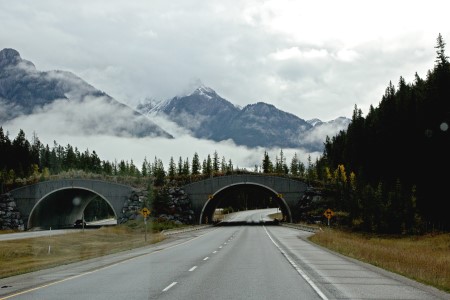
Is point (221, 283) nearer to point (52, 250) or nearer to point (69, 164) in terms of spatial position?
point (52, 250)

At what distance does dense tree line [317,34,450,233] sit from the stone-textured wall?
164 ft

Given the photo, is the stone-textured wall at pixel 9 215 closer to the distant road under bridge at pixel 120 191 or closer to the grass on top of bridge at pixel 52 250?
the distant road under bridge at pixel 120 191

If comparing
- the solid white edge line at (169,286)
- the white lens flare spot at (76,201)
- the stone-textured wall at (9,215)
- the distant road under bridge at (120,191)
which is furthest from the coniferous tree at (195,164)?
the solid white edge line at (169,286)

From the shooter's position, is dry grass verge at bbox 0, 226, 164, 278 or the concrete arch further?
the concrete arch

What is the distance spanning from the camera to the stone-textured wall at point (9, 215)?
254 ft

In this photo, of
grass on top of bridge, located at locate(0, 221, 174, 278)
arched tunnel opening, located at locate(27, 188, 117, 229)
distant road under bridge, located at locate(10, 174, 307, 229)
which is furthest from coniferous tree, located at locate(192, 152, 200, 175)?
grass on top of bridge, located at locate(0, 221, 174, 278)

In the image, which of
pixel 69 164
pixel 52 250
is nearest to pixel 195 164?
pixel 69 164

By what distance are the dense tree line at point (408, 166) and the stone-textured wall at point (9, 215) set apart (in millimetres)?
49966

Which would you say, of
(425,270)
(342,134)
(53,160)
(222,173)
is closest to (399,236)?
(222,173)

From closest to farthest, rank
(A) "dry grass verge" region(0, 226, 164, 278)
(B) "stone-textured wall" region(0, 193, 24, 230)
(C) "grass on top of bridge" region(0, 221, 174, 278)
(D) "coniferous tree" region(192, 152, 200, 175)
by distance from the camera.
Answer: (C) "grass on top of bridge" region(0, 221, 174, 278) → (A) "dry grass verge" region(0, 226, 164, 278) → (B) "stone-textured wall" region(0, 193, 24, 230) → (D) "coniferous tree" region(192, 152, 200, 175)

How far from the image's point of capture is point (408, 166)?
236ft

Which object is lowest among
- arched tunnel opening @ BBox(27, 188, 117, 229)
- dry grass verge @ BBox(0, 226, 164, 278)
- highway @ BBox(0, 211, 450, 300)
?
dry grass verge @ BBox(0, 226, 164, 278)

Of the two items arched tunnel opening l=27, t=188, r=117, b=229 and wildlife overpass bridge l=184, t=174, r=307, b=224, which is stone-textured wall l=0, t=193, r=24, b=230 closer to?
arched tunnel opening l=27, t=188, r=117, b=229

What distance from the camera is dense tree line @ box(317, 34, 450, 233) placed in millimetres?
60531
